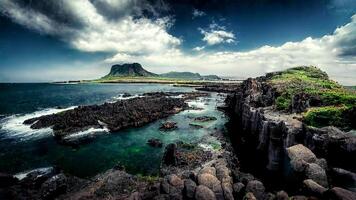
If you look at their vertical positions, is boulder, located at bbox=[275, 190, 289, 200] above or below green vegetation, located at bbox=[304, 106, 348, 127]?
below

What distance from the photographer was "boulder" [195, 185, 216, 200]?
13375 mm

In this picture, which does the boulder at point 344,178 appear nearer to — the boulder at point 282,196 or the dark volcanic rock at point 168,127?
the boulder at point 282,196

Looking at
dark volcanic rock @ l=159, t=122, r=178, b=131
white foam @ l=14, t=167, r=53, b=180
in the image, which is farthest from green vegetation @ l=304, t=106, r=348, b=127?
white foam @ l=14, t=167, r=53, b=180

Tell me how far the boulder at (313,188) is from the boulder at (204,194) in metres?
5.48

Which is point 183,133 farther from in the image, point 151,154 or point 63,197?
point 63,197

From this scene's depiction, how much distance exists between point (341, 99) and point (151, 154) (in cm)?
2607

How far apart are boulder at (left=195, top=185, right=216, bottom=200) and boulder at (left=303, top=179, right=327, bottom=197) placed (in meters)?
5.48

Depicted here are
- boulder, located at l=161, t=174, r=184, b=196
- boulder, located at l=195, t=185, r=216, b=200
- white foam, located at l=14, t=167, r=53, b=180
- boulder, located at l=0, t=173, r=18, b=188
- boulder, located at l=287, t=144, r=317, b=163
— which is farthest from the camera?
white foam, located at l=14, t=167, r=53, b=180

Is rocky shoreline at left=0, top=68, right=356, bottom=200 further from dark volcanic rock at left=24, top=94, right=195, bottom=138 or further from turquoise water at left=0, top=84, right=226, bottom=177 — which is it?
dark volcanic rock at left=24, top=94, right=195, bottom=138

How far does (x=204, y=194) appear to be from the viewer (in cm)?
1351

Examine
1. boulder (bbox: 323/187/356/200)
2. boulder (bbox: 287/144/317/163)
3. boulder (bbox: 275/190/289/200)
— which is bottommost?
boulder (bbox: 275/190/289/200)

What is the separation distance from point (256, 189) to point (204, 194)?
3.58 meters

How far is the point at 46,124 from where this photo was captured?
4397cm

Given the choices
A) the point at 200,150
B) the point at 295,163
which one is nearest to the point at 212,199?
Result: the point at 295,163
